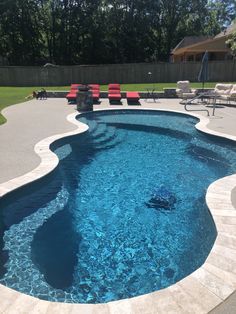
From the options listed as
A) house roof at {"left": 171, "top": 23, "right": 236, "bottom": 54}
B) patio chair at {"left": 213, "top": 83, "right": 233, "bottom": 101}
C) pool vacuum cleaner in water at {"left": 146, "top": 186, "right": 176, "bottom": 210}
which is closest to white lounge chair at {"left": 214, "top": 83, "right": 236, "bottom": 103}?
patio chair at {"left": 213, "top": 83, "right": 233, "bottom": 101}

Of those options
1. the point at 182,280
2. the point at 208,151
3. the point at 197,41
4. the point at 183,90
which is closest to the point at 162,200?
the point at 182,280

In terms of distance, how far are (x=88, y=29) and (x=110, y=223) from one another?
38037mm

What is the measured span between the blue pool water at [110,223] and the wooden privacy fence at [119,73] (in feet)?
62.0

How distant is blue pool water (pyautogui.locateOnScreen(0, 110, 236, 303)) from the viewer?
427 cm

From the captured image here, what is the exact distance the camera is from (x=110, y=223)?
5.75m

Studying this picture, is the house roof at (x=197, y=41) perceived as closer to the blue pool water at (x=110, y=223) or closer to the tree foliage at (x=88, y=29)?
the tree foliage at (x=88, y=29)

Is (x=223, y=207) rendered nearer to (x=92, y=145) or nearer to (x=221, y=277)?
(x=221, y=277)

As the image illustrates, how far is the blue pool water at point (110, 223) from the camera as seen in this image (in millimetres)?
4273

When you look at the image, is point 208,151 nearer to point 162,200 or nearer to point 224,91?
point 162,200

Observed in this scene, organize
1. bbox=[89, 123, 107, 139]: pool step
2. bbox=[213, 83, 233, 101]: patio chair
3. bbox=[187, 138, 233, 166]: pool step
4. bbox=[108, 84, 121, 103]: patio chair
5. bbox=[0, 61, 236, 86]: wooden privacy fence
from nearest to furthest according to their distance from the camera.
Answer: bbox=[187, 138, 233, 166]: pool step, bbox=[89, 123, 107, 139]: pool step, bbox=[213, 83, 233, 101]: patio chair, bbox=[108, 84, 121, 103]: patio chair, bbox=[0, 61, 236, 86]: wooden privacy fence

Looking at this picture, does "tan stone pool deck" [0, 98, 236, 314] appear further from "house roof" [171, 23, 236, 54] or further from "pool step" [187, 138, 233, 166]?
"house roof" [171, 23, 236, 54]

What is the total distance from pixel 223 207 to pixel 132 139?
6463 millimetres

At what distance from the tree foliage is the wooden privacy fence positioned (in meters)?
13.2

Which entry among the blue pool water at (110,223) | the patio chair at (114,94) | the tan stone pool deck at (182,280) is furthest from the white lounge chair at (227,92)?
the blue pool water at (110,223)
